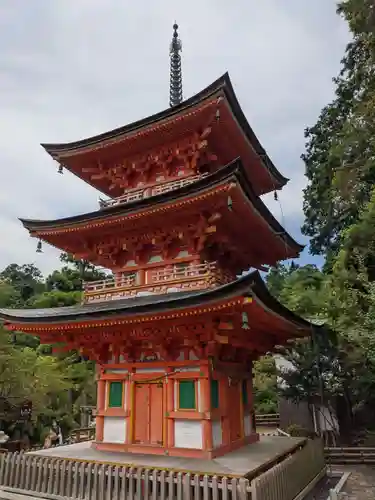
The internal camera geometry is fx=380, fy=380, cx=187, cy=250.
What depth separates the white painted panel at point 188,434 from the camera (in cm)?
898

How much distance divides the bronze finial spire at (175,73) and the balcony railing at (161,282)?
13.0 meters

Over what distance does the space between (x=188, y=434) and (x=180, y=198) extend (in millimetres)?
5806

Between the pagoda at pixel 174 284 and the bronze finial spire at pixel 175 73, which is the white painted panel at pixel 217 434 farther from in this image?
the bronze finial spire at pixel 175 73

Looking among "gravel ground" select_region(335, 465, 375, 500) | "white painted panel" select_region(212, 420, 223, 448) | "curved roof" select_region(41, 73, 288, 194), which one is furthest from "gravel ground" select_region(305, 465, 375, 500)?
"curved roof" select_region(41, 73, 288, 194)

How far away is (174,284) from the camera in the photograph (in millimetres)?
10484

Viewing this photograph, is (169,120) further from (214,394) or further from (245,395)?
(245,395)

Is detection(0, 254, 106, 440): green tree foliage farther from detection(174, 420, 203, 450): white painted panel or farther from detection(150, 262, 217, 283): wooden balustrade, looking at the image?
detection(174, 420, 203, 450): white painted panel

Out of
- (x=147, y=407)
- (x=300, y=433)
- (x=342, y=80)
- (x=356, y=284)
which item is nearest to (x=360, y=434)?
(x=300, y=433)

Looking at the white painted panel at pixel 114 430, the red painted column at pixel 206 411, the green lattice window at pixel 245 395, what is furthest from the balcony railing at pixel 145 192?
the green lattice window at pixel 245 395

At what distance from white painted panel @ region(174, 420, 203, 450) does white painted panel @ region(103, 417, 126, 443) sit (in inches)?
64.7

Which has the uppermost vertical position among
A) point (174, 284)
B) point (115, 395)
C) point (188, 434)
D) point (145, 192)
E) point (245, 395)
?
point (145, 192)

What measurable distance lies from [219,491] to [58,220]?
326 inches

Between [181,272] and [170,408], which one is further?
[181,272]

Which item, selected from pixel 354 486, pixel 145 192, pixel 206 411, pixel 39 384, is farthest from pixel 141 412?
pixel 39 384
